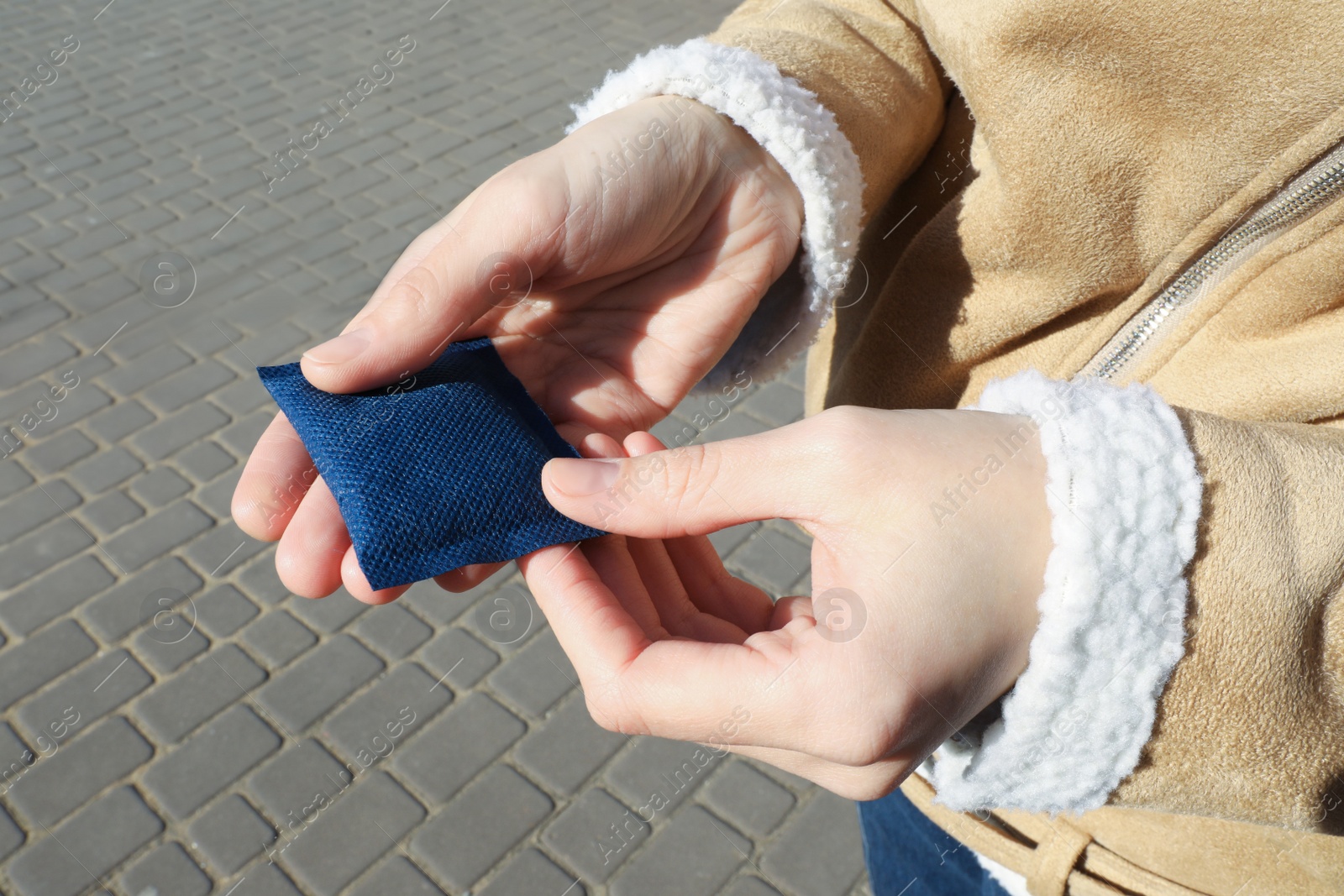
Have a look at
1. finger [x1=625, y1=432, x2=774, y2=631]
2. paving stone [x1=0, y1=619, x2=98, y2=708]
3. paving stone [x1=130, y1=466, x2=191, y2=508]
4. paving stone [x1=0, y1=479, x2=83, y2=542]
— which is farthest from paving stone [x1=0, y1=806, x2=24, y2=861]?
finger [x1=625, y1=432, x2=774, y2=631]

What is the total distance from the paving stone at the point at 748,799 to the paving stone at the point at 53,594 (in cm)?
243

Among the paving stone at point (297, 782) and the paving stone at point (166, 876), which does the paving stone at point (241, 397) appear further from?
the paving stone at point (166, 876)

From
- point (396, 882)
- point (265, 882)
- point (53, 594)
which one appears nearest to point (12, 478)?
point (53, 594)

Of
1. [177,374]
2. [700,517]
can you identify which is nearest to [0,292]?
[177,374]

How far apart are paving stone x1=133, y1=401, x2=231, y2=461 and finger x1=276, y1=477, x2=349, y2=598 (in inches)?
124

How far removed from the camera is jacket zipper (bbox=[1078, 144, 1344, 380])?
1197mm

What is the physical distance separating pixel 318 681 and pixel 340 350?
2258 mm

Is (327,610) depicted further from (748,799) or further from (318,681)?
(748,799)

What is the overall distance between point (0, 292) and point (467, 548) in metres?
4.87

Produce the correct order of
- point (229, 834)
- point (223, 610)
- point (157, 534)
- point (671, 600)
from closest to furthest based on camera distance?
point (671, 600)
point (229, 834)
point (223, 610)
point (157, 534)

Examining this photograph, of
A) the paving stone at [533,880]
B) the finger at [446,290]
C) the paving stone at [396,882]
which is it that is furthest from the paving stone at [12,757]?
the finger at [446,290]

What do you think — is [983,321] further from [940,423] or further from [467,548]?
[467,548]

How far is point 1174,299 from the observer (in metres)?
1.39

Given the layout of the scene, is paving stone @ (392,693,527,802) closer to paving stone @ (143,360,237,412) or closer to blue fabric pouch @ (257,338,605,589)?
blue fabric pouch @ (257,338,605,589)
